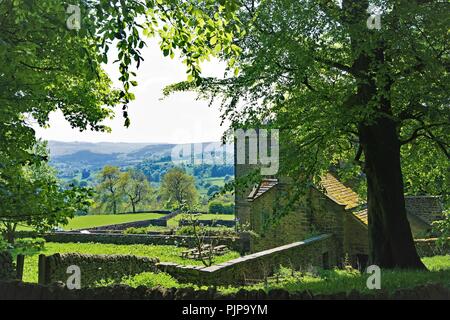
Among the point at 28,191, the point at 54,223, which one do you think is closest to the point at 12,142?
the point at 28,191

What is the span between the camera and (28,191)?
6.55 m

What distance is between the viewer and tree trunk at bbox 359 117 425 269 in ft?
36.5

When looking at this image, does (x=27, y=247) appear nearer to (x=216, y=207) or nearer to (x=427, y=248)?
(x=427, y=248)

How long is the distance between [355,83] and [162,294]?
6.54 metres

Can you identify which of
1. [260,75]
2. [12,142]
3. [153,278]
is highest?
[260,75]

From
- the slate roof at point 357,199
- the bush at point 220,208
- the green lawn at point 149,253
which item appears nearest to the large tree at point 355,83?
the slate roof at point 357,199

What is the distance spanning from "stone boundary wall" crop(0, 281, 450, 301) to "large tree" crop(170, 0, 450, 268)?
13.4 feet

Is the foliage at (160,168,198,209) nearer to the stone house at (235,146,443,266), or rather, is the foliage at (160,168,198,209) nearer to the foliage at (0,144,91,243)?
the stone house at (235,146,443,266)

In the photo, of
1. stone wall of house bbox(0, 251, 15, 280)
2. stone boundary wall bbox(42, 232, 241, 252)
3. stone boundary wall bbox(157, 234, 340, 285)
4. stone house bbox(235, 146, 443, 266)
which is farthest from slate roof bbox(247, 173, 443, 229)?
stone wall of house bbox(0, 251, 15, 280)

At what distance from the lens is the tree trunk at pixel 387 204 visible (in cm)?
1112

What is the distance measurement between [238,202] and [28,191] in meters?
34.4

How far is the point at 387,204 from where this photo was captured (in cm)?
1119

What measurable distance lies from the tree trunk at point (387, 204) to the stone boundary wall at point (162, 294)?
488 cm
